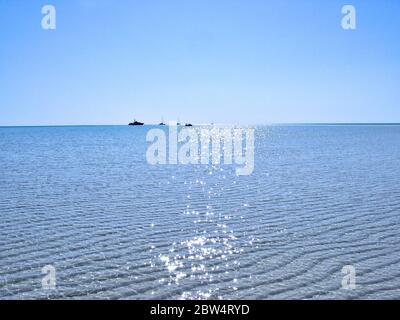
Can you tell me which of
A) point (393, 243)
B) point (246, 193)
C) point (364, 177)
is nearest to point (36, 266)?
point (393, 243)

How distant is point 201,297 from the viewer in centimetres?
907

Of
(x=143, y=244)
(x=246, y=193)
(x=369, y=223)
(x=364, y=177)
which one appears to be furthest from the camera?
(x=364, y=177)

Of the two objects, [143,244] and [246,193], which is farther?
[246,193]

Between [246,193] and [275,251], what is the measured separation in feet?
34.0

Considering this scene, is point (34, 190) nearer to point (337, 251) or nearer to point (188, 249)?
point (188, 249)

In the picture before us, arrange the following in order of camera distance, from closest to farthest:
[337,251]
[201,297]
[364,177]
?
1. [201,297]
2. [337,251]
3. [364,177]

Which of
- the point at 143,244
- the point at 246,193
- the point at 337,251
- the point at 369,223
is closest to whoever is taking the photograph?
the point at 337,251

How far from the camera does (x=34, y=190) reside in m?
23.5

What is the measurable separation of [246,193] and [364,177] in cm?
1097
